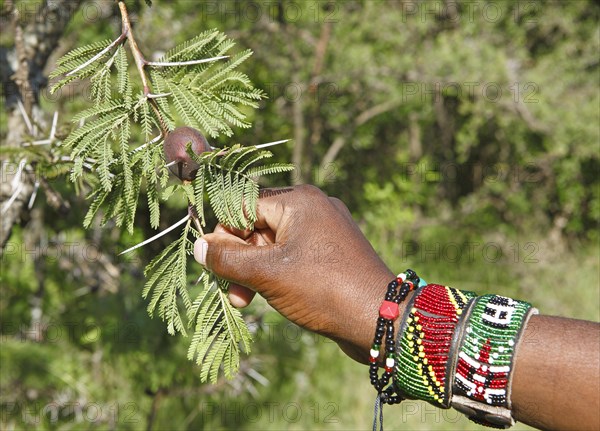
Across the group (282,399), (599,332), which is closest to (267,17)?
(282,399)

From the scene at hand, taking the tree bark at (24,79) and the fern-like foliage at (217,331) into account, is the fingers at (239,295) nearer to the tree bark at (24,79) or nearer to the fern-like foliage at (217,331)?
the fern-like foliage at (217,331)

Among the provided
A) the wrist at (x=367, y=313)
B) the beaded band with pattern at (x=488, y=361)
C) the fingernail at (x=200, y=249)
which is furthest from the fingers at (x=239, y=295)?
the beaded band with pattern at (x=488, y=361)

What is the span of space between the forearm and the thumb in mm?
566

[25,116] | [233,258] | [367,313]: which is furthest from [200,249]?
[25,116]

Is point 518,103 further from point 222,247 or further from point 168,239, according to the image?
point 222,247

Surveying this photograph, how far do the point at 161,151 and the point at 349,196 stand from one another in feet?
13.1

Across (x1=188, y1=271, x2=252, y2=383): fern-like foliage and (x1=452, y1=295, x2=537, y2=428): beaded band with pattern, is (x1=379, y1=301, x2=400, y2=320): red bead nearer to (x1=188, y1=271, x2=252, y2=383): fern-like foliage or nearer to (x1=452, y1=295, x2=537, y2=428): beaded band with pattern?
(x1=452, y1=295, x2=537, y2=428): beaded band with pattern

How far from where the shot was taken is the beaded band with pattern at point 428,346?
1398mm

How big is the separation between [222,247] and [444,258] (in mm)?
4147

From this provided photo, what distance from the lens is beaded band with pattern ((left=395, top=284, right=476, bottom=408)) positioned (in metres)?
1.40

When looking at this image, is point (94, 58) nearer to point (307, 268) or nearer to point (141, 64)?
point (141, 64)

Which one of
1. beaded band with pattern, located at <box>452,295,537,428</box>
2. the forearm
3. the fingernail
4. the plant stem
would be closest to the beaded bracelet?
beaded band with pattern, located at <box>452,295,537,428</box>

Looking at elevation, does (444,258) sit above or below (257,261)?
below

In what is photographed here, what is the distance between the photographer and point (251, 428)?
360 cm
